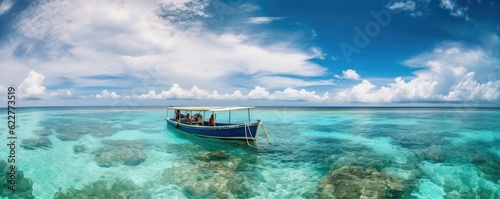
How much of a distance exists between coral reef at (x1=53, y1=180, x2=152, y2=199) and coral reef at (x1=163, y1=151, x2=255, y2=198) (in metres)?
1.58

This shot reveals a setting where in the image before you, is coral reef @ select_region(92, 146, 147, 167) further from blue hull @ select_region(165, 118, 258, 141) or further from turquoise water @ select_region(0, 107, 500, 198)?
blue hull @ select_region(165, 118, 258, 141)

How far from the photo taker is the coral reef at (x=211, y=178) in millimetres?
10867

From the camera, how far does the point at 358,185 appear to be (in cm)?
1130

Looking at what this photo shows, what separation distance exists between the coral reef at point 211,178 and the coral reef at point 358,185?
337cm

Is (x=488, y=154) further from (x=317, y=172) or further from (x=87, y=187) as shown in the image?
(x=87, y=187)

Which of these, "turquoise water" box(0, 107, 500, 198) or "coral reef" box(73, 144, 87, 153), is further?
"coral reef" box(73, 144, 87, 153)

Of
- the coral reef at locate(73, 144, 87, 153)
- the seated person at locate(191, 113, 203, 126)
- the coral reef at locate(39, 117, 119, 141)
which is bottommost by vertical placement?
the coral reef at locate(39, 117, 119, 141)

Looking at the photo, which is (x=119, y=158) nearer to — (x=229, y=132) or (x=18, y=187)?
(x=18, y=187)

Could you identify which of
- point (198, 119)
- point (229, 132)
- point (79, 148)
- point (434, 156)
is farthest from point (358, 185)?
point (79, 148)

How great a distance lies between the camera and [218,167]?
14.3 m

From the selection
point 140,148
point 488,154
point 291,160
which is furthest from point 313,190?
point 488,154

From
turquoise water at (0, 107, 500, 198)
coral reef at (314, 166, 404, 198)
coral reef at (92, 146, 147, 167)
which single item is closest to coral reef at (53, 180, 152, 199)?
turquoise water at (0, 107, 500, 198)

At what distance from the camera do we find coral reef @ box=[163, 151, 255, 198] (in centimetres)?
1087

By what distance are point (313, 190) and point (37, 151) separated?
66.0ft
